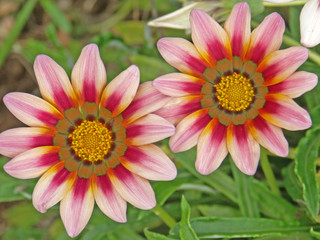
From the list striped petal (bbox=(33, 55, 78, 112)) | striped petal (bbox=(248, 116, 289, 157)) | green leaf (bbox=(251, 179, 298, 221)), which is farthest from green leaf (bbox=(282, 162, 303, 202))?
striped petal (bbox=(33, 55, 78, 112))

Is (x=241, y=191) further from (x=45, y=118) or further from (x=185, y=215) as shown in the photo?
(x=45, y=118)

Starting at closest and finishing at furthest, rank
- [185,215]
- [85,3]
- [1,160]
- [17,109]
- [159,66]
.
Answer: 1. [17,109]
2. [185,215]
3. [1,160]
4. [159,66]
5. [85,3]

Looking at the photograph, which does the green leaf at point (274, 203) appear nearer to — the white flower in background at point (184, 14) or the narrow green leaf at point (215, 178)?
the narrow green leaf at point (215, 178)

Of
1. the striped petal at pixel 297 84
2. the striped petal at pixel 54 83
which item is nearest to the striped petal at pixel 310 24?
the striped petal at pixel 297 84

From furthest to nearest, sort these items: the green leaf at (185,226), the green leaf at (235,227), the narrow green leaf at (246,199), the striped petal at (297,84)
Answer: the narrow green leaf at (246,199)
the green leaf at (235,227)
the green leaf at (185,226)
the striped petal at (297,84)

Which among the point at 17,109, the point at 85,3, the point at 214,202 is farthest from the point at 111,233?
the point at 85,3

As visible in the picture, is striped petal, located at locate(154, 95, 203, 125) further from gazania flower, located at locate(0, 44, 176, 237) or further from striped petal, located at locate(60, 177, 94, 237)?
striped petal, located at locate(60, 177, 94, 237)
